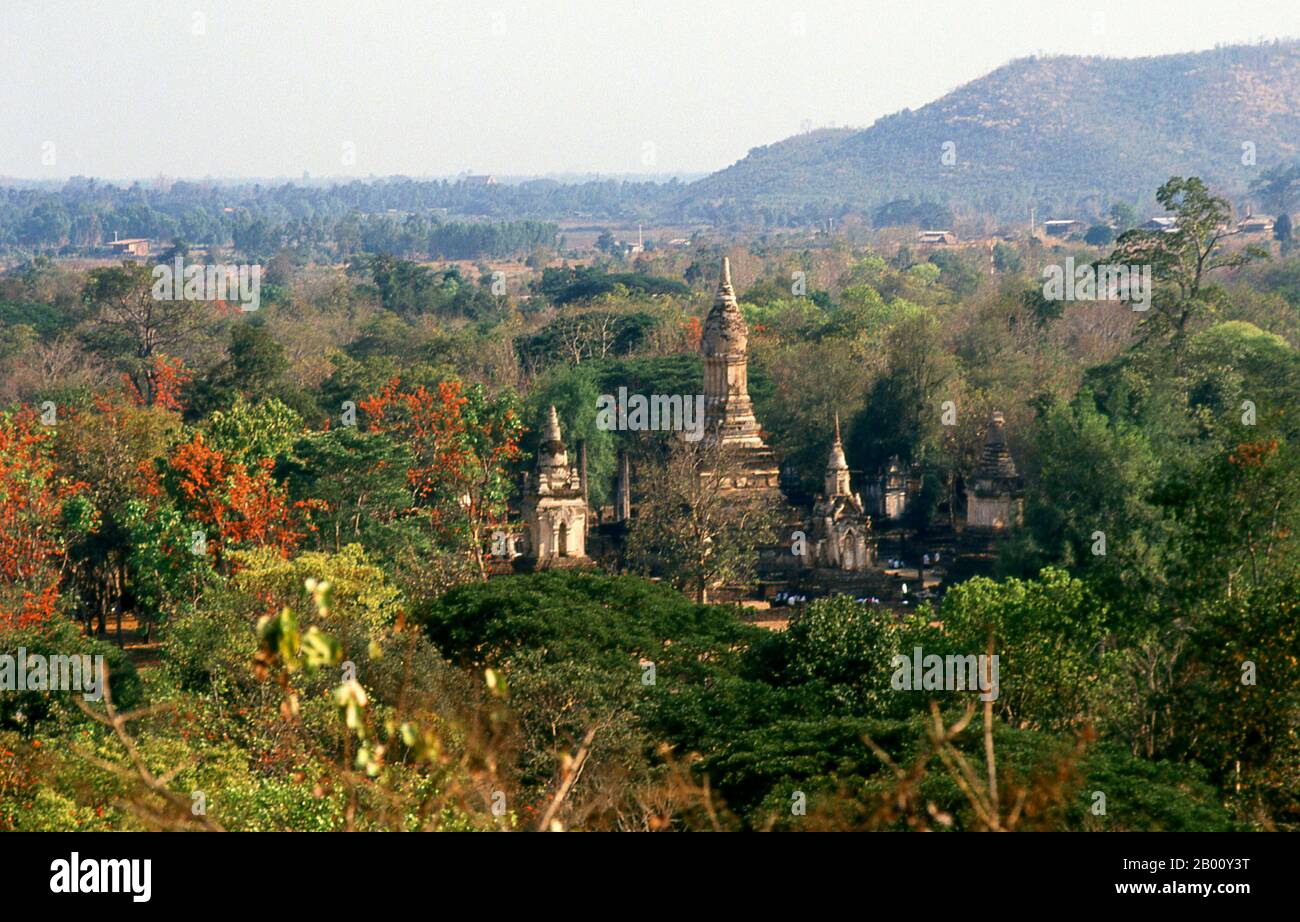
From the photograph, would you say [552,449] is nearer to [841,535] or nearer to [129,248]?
[841,535]

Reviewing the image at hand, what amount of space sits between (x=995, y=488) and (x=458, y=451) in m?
12.6

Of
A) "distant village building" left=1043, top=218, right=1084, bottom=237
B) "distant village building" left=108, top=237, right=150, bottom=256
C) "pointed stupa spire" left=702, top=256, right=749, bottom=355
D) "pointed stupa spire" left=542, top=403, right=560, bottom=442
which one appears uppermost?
"distant village building" left=1043, top=218, right=1084, bottom=237

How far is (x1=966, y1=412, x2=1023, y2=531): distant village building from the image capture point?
4197 cm

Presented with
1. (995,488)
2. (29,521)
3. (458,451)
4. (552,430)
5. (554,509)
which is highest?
(552,430)

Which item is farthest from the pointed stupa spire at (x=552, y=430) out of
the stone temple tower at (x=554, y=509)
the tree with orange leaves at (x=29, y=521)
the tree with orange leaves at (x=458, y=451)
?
the tree with orange leaves at (x=29, y=521)

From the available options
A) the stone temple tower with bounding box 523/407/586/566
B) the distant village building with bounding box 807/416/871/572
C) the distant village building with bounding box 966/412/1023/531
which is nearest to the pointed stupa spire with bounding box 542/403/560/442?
the stone temple tower with bounding box 523/407/586/566

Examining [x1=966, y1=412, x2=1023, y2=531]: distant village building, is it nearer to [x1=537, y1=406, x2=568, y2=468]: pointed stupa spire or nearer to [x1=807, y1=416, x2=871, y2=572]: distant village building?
[x1=807, y1=416, x2=871, y2=572]: distant village building

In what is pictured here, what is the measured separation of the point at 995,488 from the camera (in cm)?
4212

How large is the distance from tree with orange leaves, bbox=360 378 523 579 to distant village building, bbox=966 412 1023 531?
10.9 m

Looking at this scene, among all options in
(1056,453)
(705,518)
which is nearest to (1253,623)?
(1056,453)

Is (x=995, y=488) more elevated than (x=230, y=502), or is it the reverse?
(x=230, y=502)

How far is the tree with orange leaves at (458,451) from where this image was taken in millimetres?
39906

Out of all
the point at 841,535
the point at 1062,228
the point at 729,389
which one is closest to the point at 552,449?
the point at 729,389

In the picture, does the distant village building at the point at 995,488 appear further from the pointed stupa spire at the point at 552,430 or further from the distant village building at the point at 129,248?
the distant village building at the point at 129,248
